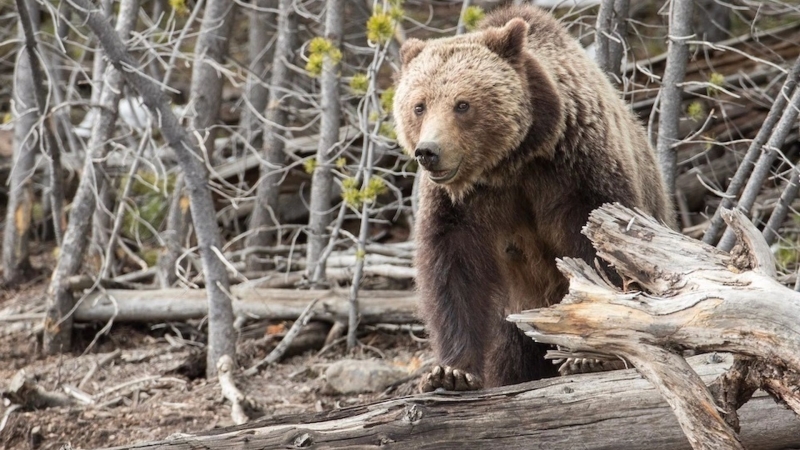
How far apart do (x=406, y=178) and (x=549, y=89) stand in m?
4.36

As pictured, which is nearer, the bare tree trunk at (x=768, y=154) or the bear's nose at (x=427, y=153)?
the bear's nose at (x=427, y=153)

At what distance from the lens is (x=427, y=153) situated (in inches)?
154

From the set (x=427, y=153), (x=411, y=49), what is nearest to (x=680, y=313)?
(x=427, y=153)

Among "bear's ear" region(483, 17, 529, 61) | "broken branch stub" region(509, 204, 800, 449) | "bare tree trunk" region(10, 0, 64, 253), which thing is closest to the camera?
"broken branch stub" region(509, 204, 800, 449)

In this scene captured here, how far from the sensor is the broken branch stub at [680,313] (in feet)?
9.28

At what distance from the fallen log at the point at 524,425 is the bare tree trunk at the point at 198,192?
2309 millimetres

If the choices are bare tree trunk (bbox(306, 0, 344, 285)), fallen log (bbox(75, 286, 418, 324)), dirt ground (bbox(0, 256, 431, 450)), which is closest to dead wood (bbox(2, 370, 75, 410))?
dirt ground (bbox(0, 256, 431, 450))

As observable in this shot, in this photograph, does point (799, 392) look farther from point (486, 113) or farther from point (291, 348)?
point (291, 348)

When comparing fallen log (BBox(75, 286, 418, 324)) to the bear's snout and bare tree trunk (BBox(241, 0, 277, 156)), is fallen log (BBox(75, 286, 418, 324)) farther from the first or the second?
the bear's snout

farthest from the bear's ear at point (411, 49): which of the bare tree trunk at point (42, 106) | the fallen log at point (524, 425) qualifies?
the bare tree trunk at point (42, 106)

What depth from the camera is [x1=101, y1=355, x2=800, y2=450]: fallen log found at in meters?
3.52

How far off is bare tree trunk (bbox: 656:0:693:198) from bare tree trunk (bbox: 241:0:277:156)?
3.46 metres

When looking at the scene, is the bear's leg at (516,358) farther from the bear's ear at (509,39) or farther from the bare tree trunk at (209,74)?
the bare tree trunk at (209,74)

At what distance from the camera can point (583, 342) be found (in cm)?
318
